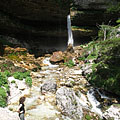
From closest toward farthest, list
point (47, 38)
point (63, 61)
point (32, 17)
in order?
point (63, 61) → point (32, 17) → point (47, 38)

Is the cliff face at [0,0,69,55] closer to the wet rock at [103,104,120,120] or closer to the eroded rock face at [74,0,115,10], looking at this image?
the eroded rock face at [74,0,115,10]

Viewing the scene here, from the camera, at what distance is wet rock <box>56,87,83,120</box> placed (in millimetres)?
5203

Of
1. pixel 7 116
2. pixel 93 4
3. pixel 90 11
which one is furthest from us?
pixel 90 11

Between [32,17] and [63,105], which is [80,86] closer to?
[63,105]

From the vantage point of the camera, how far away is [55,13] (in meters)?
17.0

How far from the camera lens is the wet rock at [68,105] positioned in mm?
5203

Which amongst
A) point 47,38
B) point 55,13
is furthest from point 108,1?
point 47,38

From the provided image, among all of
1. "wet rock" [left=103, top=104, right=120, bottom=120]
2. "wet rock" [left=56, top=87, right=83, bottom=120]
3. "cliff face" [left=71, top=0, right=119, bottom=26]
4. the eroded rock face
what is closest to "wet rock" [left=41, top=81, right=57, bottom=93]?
"wet rock" [left=56, top=87, right=83, bottom=120]

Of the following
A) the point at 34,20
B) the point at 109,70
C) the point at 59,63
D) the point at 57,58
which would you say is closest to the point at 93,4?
the point at 57,58

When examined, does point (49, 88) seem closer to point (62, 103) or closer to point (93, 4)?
point (62, 103)

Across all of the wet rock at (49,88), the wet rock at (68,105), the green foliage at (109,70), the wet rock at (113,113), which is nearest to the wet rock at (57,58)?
the green foliage at (109,70)

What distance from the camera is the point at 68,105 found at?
216 inches

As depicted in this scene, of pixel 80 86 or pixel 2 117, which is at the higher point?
pixel 2 117

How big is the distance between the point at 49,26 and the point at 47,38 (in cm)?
323
